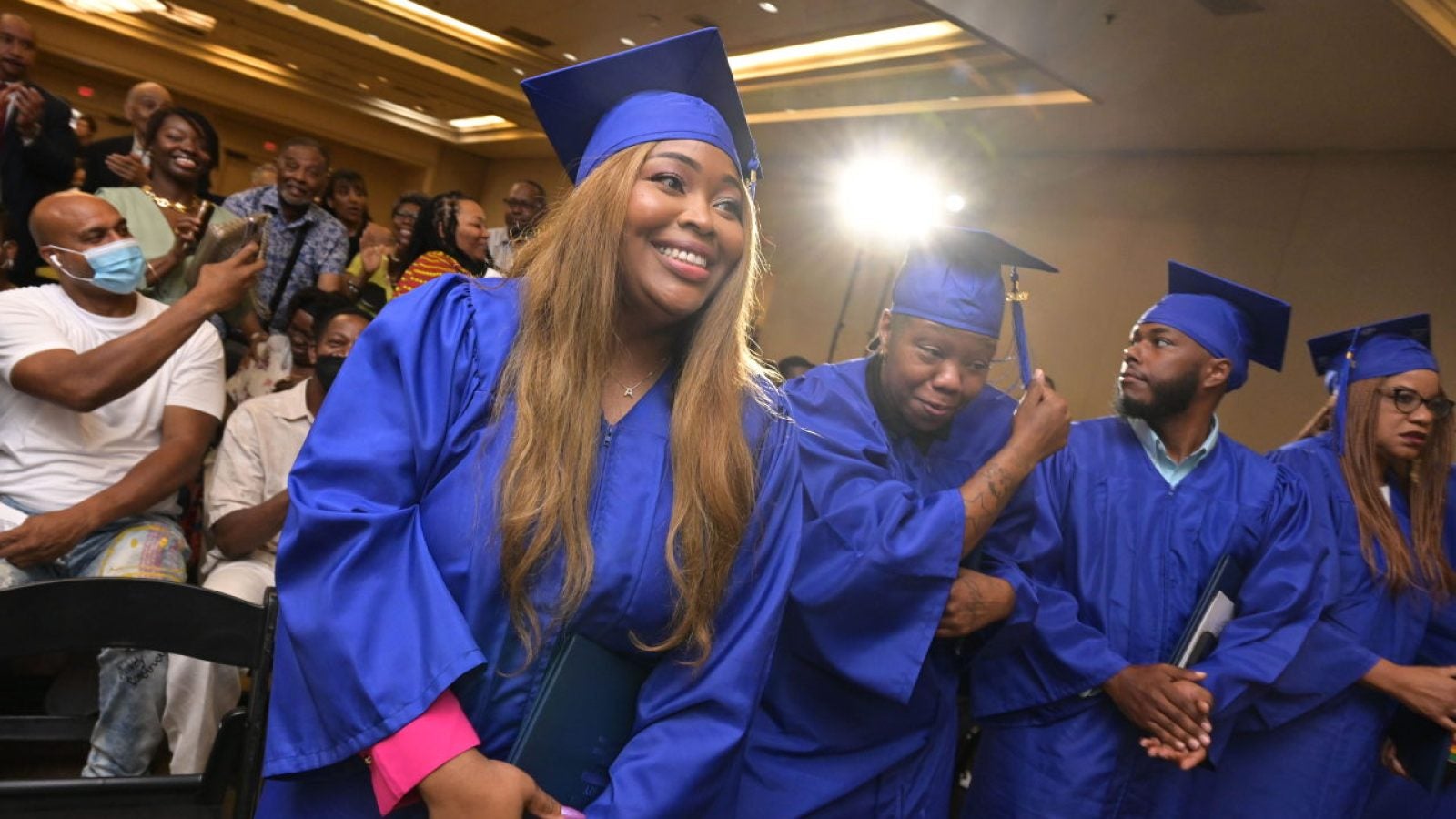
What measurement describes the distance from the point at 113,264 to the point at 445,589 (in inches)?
83.1

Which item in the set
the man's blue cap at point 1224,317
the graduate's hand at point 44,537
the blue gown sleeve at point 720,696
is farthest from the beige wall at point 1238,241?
the graduate's hand at point 44,537

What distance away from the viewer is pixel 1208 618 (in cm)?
260

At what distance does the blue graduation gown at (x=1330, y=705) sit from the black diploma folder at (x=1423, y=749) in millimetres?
62

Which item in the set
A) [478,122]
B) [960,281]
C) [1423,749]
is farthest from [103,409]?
[478,122]

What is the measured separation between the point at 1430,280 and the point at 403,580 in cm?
714

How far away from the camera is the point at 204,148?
4.47m

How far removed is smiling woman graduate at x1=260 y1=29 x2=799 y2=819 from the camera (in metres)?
1.37

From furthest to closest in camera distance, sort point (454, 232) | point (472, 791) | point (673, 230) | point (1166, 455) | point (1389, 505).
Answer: point (454, 232) → point (1389, 505) → point (1166, 455) → point (673, 230) → point (472, 791)

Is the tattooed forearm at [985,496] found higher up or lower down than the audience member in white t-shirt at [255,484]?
higher up

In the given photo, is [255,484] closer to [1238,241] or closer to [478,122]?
[1238,241]

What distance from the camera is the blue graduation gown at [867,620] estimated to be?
6.49 feet

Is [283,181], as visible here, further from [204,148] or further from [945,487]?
[945,487]

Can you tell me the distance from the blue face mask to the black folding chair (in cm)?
138

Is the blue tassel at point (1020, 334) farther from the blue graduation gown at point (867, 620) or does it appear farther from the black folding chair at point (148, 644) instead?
the black folding chair at point (148, 644)
